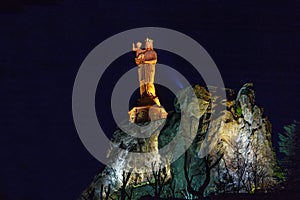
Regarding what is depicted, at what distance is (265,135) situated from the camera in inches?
1578

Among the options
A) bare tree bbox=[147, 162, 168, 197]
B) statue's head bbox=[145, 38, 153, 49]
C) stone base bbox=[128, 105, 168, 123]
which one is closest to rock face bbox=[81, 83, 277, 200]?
bare tree bbox=[147, 162, 168, 197]

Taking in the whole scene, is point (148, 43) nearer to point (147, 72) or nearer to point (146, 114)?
point (147, 72)

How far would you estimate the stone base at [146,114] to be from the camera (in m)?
50.9

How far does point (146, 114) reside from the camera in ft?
168

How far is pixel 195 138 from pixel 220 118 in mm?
2225

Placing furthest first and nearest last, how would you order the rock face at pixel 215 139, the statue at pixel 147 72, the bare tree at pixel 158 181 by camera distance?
the statue at pixel 147 72 < the rock face at pixel 215 139 < the bare tree at pixel 158 181

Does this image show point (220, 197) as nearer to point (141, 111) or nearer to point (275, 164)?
point (275, 164)

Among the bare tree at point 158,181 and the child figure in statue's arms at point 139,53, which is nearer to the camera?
the bare tree at point 158,181

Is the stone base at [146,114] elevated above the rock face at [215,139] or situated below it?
above

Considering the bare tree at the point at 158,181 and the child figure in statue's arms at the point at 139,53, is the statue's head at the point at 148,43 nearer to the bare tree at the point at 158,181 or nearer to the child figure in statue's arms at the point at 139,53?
the child figure in statue's arms at the point at 139,53

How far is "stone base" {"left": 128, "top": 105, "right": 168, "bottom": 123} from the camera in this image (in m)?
50.9

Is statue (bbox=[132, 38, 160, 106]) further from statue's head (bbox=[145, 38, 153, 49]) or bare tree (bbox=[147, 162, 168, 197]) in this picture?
bare tree (bbox=[147, 162, 168, 197])

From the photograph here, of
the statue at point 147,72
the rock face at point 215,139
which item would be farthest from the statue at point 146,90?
the rock face at point 215,139

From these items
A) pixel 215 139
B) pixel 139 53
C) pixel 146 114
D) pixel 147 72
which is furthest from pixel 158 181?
pixel 139 53
